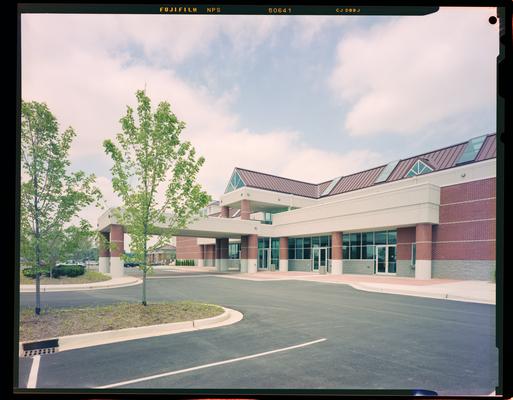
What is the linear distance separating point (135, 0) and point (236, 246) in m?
40.1

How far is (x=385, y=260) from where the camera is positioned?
23.9m

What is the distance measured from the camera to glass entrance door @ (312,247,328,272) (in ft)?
95.1

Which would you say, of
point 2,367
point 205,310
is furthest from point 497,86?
point 205,310

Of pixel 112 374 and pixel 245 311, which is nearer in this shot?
pixel 112 374

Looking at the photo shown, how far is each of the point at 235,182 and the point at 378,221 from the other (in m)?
16.4

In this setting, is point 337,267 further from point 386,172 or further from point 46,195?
point 46,195

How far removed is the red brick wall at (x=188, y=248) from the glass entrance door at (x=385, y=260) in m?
30.1

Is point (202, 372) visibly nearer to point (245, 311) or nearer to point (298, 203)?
→ point (245, 311)

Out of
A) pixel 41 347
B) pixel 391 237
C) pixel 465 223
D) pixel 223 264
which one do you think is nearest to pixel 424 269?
pixel 391 237

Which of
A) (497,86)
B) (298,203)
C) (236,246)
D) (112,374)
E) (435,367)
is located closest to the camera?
(497,86)

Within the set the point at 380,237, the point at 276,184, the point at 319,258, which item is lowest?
the point at 319,258

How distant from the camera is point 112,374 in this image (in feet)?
13.8

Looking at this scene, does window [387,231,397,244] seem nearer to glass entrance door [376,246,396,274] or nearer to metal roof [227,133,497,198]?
glass entrance door [376,246,396,274]

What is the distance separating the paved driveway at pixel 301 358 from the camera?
4.07 meters
